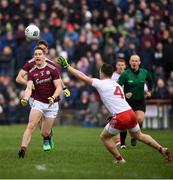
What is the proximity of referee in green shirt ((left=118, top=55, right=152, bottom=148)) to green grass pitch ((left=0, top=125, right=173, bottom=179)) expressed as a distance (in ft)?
2.89

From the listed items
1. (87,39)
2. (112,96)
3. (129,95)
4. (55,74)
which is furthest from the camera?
(87,39)

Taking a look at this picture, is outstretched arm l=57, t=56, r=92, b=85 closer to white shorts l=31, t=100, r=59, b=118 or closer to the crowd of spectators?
white shorts l=31, t=100, r=59, b=118

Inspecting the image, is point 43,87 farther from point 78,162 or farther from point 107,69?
point 107,69

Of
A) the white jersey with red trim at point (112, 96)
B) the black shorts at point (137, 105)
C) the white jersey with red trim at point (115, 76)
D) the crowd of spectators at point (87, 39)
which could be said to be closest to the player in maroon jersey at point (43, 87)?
the white jersey with red trim at point (112, 96)

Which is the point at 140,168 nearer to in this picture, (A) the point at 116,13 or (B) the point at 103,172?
(B) the point at 103,172

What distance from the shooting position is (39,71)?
684 inches

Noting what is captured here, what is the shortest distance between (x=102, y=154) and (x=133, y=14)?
15.9 metres

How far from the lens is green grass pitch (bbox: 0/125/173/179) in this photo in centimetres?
1346

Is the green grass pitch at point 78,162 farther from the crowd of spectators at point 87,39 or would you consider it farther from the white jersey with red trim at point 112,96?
the crowd of spectators at point 87,39

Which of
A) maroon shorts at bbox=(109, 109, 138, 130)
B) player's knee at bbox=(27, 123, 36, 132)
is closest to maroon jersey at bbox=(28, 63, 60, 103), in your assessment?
player's knee at bbox=(27, 123, 36, 132)

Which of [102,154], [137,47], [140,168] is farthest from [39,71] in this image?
[137,47]

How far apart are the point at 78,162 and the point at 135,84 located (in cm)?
474

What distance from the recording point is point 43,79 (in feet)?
57.4

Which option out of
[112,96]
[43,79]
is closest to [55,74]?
[43,79]
